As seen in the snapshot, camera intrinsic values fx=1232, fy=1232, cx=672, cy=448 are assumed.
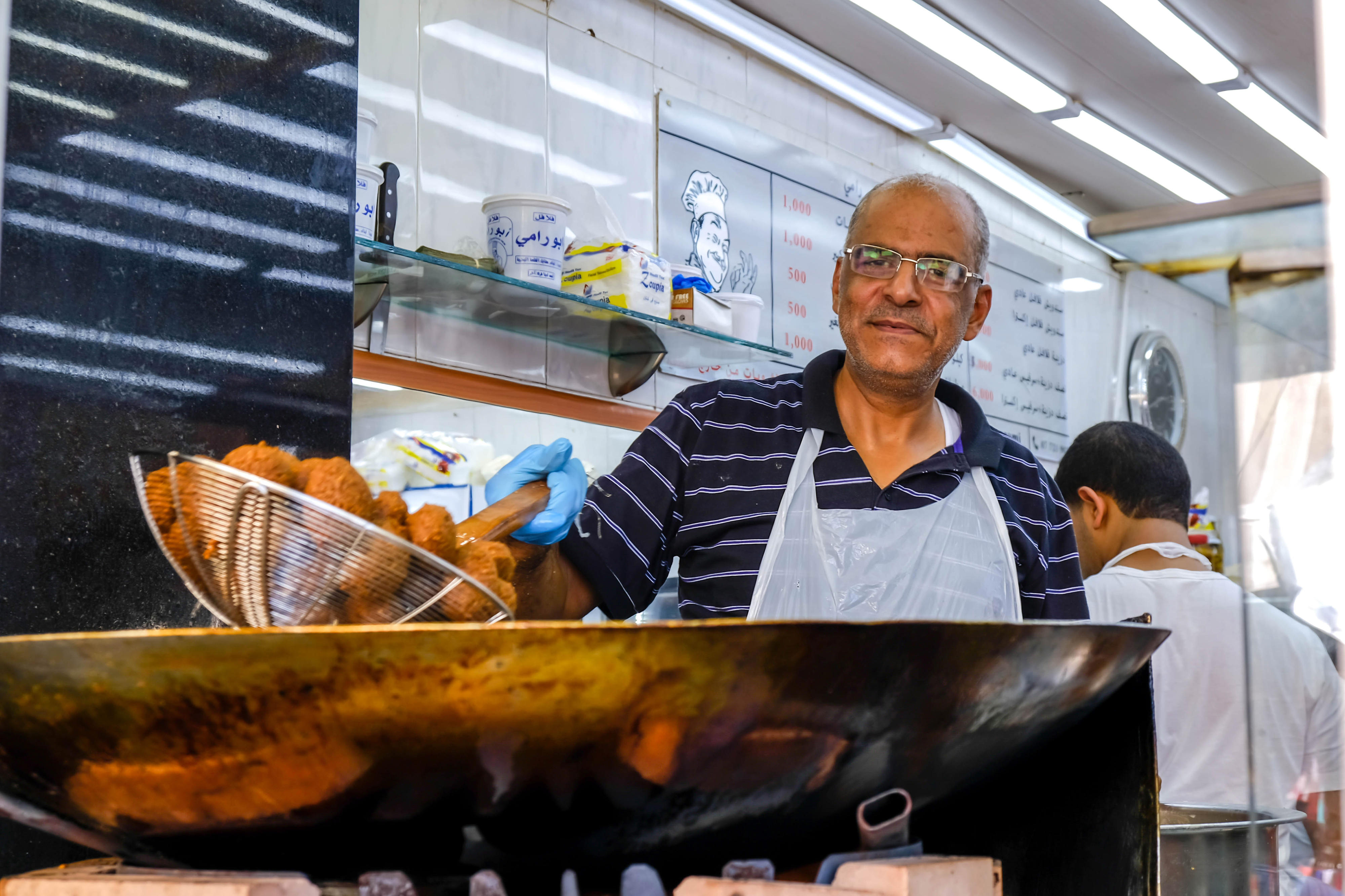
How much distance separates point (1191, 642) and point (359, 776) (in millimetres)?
2155

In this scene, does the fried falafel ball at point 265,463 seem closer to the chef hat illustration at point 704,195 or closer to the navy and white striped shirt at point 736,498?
the navy and white striped shirt at point 736,498

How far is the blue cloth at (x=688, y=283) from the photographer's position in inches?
111

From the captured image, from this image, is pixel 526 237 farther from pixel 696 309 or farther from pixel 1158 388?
pixel 1158 388

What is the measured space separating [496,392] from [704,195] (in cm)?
92

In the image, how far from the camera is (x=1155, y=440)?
2756 millimetres

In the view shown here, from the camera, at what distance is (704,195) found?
10.6 feet

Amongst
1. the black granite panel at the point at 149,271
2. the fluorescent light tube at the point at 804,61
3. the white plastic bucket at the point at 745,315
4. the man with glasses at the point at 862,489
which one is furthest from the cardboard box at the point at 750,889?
the fluorescent light tube at the point at 804,61

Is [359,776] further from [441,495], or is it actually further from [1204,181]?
[1204,181]

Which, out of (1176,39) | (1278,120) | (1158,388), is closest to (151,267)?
(1176,39)

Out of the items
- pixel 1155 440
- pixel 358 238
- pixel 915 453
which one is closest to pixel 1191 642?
pixel 1155 440

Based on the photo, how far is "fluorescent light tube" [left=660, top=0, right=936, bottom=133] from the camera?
10.3 ft

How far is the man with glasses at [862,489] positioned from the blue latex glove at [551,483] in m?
→ 0.29

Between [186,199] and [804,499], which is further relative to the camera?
[804,499]

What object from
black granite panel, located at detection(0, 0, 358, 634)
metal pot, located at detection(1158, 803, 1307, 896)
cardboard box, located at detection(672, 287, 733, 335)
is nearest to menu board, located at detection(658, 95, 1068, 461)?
cardboard box, located at detection(672, 287, 733, 335)
